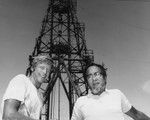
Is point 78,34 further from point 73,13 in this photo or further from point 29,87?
point 29,87

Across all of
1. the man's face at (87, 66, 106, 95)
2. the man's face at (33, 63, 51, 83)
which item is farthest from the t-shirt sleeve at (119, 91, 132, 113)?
the man's face at (33, 63, 51, 83)

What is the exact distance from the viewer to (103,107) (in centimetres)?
268

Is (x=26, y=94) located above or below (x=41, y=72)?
below

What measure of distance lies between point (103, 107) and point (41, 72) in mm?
725

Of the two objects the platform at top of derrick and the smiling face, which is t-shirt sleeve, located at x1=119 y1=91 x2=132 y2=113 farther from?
the platform at top of derrick

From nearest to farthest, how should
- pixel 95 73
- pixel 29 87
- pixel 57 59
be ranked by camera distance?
pixel 29 87
pixel 95 73
pixel 57 59

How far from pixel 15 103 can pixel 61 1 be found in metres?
14.1

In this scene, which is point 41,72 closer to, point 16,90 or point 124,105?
point 16,90

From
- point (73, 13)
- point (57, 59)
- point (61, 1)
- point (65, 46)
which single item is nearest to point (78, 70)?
point (65, 46)

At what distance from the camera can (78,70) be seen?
13633 millimetres

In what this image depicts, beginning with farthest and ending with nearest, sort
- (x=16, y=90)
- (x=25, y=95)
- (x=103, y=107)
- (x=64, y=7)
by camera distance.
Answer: (x=64, y=7) → (x=103, y=107) → (x=25, y=95) → (x=16, y=90)

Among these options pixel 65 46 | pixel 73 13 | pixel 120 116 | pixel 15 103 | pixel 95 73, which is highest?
pixel 73 13

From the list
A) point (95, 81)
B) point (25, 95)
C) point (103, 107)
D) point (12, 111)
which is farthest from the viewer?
point (95, 81)

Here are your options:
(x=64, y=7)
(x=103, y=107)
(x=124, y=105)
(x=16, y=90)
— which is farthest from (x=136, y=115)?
(x=64, y=7)
